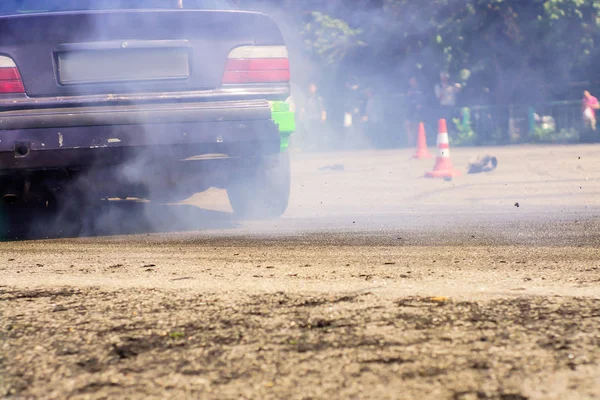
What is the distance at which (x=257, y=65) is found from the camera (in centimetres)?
471

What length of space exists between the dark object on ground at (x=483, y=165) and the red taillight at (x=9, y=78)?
231 inches

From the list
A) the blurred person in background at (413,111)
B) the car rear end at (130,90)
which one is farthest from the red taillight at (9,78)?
the blurred person in background at (413,111)

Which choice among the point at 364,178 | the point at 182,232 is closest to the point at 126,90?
the point at 182,232

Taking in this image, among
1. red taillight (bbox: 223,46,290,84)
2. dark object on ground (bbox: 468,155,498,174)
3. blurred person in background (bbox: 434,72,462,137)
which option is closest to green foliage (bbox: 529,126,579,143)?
blurred person in background (bbox: 434,72,462,137)

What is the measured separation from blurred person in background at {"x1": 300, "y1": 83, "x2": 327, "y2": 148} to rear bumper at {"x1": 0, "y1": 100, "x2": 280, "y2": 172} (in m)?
16.7

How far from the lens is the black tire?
205 inches

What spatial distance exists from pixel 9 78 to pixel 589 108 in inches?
543

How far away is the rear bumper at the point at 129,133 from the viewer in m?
4.41

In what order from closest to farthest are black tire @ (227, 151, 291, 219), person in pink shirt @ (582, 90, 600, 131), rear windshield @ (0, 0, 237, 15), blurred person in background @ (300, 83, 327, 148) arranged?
rear windshield @ (0, 0, 237, 15), black tire @ (227, 151, 291, 219), person in pink shirt @ (582, 90, 600, 131), blurred person in background @ (300, 83, 327, 148)

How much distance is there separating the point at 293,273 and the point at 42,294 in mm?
934

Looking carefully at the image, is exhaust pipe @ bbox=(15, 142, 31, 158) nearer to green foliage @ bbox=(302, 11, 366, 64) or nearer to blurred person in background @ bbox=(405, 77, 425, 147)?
blurred person in background @ bbox=(405, 77, 425, 147)

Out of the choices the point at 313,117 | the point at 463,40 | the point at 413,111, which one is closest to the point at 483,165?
the point at 463,40

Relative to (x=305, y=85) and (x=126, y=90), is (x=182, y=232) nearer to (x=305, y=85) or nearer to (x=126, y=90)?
(x=126, y=90)

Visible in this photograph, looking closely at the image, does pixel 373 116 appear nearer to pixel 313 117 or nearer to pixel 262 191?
pixel 313 117
